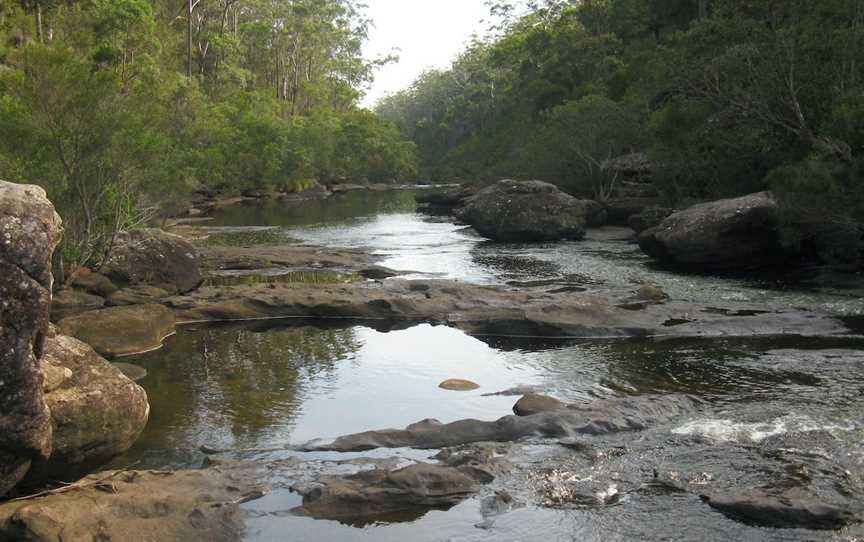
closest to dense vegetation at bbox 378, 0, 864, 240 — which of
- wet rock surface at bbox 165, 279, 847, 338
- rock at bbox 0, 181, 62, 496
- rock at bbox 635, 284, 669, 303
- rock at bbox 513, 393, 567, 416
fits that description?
rock at bbox 635, 284, 669, 303

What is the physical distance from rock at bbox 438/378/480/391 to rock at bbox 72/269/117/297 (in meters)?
10.5

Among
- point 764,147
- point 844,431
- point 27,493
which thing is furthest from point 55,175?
point 764,147

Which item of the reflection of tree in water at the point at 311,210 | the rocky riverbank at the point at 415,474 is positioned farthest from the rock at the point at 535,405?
the reflection of tree in water at the point at 311,210

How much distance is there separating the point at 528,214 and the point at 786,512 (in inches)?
1100

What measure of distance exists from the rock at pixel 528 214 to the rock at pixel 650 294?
48.8 feet

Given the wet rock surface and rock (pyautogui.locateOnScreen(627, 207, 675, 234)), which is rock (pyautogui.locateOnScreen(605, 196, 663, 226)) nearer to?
rock (pyautogui.locateOnScreen(627, 207, 675, 234))

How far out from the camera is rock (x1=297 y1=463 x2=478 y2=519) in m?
8.94

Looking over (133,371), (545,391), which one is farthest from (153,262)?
(545,391)

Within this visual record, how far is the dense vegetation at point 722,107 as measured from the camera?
21.7 m

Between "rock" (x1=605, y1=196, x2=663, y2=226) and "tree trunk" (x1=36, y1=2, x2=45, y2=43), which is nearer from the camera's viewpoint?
"rock" (x1=605, y1=196, x2=663, y2=226)

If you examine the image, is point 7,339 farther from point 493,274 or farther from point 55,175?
point 493,274

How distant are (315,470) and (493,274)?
16.4 meters

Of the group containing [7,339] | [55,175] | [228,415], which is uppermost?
[55,175]

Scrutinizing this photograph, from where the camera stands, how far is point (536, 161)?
162ft
